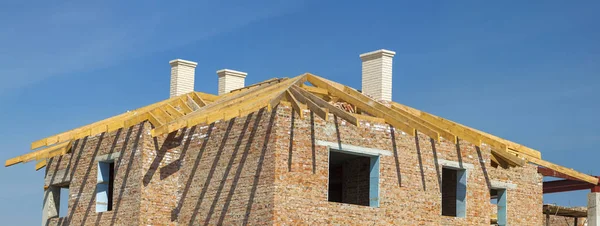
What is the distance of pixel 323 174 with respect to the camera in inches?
933

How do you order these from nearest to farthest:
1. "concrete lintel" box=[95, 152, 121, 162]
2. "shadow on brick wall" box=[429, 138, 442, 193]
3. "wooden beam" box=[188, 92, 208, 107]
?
"shadow on brick wall" box=[429, 138, 442, 193] < "concrete lintel" box=[95, 152, 121, 162] < "wooden beam" box=[188, 92, 208, 107]

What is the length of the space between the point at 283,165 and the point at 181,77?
10.3 metres

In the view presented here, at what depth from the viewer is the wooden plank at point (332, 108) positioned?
2152cm

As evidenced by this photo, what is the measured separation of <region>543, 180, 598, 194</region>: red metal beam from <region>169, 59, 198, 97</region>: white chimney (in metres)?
11.7

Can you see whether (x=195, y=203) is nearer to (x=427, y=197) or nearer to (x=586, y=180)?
(x=427, y=197)

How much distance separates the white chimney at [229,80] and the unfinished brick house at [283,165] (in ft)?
11.7

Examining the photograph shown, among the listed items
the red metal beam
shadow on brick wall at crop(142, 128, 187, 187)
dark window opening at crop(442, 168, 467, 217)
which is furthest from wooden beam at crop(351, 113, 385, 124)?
the red metal beam

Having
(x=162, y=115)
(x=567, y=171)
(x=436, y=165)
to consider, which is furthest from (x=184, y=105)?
Answer: (x=567, y=171)

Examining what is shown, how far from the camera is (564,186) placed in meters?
32.3

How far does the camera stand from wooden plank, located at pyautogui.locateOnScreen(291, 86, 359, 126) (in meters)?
21.5

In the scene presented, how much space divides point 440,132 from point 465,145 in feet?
12.6

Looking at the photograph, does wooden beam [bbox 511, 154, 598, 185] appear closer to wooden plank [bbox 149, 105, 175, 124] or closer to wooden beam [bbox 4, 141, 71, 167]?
wooden plank [bbox 149, 105, 175, 124]

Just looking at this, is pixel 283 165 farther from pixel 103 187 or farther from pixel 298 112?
pixel 103 187

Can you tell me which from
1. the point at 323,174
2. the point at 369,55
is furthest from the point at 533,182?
the point at 323,174
